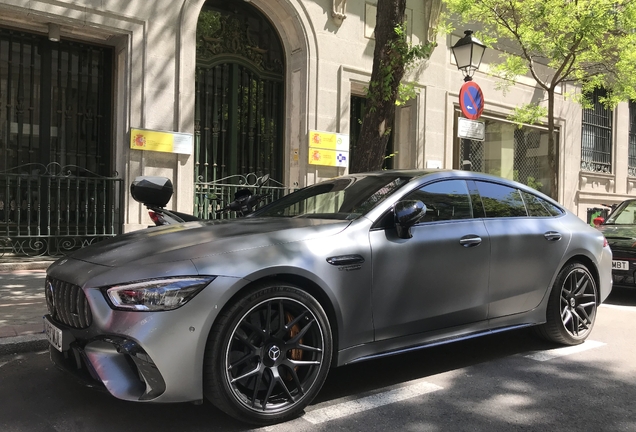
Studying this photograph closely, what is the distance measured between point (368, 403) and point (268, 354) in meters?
0.82

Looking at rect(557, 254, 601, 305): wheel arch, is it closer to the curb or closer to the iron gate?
the curb

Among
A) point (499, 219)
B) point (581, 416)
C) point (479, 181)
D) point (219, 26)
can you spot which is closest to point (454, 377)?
point (581, 416)

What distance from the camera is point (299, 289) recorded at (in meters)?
3.12

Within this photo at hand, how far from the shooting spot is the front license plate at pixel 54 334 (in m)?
3.00

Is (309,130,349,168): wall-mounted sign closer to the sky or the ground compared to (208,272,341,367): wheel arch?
closer to the sky

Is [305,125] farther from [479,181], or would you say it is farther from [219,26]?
[479,181]

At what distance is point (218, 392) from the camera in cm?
283

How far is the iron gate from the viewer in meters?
8.59

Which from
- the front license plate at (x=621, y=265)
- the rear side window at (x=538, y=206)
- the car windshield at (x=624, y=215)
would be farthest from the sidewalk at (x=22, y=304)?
the car windshield at (x=624, y=215)

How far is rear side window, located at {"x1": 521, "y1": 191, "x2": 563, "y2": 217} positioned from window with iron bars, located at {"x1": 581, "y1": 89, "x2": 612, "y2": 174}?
1563 cm

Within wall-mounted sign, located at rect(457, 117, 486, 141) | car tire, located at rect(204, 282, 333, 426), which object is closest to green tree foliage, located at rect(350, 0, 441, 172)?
wall-mounted sign, located at rect(457, 117, 486, 141)

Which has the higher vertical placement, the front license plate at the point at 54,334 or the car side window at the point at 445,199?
the car side window at the point at 445,199

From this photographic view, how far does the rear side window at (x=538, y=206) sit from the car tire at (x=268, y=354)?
8.13 ft

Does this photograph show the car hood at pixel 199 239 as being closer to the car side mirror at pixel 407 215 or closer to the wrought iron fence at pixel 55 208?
the car side mirror at pixel 407 215
